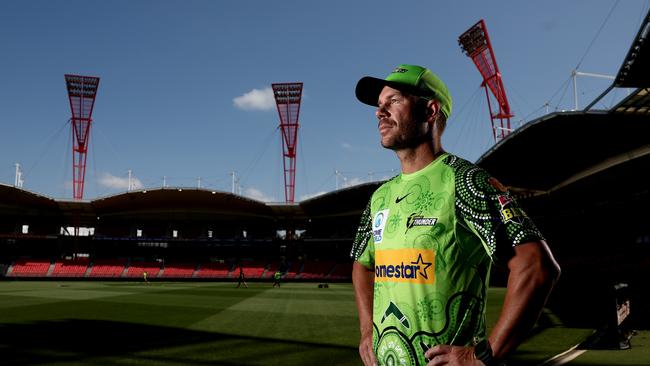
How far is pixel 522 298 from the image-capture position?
5.90 feet

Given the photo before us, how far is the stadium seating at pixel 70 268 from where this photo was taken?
166ft

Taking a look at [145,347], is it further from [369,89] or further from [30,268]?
[30,268]

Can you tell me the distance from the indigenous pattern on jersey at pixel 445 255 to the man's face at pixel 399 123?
0.61ft

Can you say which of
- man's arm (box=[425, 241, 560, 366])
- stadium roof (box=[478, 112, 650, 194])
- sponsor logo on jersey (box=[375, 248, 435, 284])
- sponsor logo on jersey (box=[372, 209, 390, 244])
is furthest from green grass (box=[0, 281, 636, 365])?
stadium roof (box=[478, 112, 650, 194])

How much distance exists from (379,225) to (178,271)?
2129 inches

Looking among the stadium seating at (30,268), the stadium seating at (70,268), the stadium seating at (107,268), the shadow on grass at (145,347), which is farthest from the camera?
the stadium seating at (70,268)

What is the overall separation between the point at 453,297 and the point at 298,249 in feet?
187

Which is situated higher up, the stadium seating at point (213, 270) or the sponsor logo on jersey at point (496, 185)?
the sponsor logo on jersey at point (496, 185)

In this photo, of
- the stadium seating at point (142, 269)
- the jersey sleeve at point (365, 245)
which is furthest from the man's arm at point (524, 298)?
the stadium seating at point (142, 269)

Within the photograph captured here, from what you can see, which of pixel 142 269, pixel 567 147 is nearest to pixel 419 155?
pixel 567 147

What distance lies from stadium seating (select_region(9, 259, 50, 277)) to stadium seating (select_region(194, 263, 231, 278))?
16.7 m

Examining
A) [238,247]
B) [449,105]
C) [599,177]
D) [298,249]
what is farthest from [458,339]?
[238,247]

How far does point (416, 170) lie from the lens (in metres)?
2.36

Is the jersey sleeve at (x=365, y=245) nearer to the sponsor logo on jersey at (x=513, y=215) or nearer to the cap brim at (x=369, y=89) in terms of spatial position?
the cap brim at (x=369, y=89)
